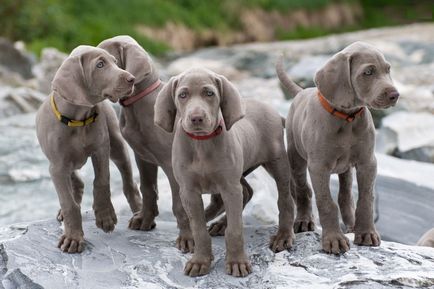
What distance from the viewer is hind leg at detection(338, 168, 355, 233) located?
207 inches

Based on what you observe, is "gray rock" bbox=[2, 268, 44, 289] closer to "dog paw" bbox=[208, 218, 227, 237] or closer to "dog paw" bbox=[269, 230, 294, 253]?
"dog paw" bbox=[208, 218, 227, 237]

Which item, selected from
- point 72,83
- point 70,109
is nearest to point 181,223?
point 70,109

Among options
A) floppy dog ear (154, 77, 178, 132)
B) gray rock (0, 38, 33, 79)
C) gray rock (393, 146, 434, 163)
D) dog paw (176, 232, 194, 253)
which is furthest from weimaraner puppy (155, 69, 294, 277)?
gray rock (0, 38, 33, 79)

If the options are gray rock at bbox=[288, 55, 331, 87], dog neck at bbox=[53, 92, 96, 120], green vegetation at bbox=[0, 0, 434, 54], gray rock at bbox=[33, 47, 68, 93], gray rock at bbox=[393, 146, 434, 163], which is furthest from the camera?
green vegetation at bbox=[0, 0, 434, 54]

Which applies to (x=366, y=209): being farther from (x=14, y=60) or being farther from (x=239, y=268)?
(x=14, y=60)

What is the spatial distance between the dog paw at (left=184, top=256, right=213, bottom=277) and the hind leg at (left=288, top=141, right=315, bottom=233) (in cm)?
92

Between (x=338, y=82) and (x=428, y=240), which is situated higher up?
(x=338, y=82)

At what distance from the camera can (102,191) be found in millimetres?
5066

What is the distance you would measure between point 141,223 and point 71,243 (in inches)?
24.7

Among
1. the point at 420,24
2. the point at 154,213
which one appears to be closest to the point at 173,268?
the point at 154,213

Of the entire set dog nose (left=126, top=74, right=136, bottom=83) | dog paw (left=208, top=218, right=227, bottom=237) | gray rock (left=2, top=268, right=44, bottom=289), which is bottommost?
dog paw (left=208, top=218, right=227, bottom=237)

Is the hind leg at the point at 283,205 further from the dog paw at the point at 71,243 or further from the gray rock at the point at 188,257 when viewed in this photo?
the dog paw at the point at 71,243

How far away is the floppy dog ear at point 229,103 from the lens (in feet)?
14.3

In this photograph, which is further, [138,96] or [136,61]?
[138,96]
